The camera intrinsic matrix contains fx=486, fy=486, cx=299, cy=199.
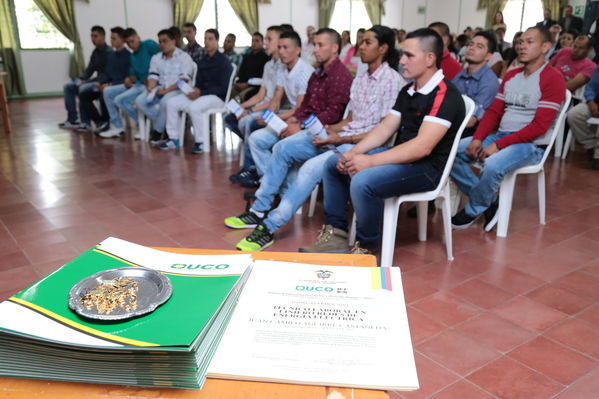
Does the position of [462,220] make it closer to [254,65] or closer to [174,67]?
[254,65]

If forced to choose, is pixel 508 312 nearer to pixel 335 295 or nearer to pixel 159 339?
pixel 335 295

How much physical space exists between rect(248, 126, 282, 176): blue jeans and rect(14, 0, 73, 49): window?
24.9 feet

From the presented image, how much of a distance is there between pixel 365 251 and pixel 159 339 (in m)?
1.80

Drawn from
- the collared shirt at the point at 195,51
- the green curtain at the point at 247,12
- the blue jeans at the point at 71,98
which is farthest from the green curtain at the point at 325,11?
the blue jeans at the point at 71,98

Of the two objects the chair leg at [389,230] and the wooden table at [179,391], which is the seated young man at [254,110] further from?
the wooden table at [179,391]

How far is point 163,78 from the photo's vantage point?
528 cm

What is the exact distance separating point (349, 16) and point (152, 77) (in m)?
8.10

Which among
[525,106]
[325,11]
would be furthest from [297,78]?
[325,11]

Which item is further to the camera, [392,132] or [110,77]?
[110,77]

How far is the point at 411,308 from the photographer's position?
2.00 metres

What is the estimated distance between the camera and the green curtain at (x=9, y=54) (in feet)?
28.1

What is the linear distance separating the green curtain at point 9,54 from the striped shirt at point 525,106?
878 cm

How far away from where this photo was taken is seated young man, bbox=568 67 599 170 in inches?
168

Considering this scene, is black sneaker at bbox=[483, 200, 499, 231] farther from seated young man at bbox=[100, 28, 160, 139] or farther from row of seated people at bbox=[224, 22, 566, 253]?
seated young man at bbox=[100, 28, 160, 139]
